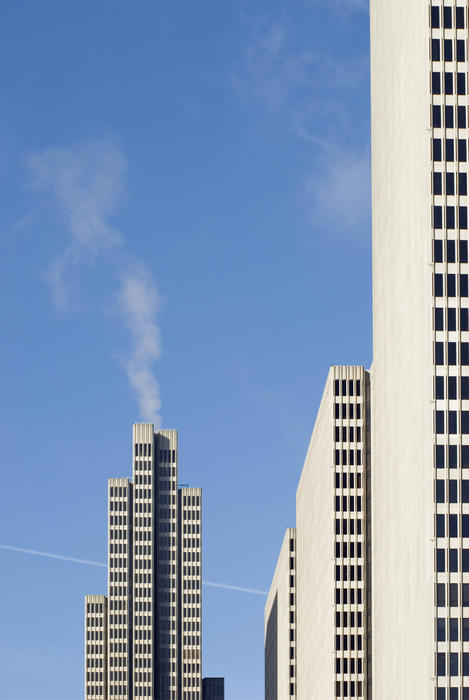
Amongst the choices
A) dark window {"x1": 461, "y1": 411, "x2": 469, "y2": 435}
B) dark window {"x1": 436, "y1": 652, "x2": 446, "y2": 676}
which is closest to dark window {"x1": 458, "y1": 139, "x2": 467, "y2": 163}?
dark window {"x1": 461, "y1": 411, "x2": 469, "y2": 435}

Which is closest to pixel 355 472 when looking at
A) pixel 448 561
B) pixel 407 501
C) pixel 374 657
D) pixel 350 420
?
pixel 350 420

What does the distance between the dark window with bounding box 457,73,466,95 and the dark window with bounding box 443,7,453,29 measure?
14.5 ft

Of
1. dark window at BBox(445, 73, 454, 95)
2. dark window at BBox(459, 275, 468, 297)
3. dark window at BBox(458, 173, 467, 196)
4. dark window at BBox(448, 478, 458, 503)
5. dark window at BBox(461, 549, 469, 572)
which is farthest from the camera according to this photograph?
dark window at BBox(445, 73, 454, 95)

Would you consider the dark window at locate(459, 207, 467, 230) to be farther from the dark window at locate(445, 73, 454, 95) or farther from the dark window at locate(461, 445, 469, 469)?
the dark window at locate(461, 445, 469, 469)

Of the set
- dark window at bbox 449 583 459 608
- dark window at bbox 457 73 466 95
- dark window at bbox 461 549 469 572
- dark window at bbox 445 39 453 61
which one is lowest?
dark window at bbox 449 583 459 608

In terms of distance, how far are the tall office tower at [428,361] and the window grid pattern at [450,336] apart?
9cm

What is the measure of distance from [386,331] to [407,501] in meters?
22.6

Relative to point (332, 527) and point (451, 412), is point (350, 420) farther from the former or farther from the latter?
point (451, 412)

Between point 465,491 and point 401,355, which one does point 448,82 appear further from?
point 465,491

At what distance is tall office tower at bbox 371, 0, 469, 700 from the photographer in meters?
132

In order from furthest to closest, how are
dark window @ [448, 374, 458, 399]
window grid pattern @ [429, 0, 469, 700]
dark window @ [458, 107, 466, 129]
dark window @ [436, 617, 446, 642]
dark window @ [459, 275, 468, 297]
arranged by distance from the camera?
dark window @ [458, 107, 466, 129] → dark window @ [459, 275, 468, 297] → dark window @ [448, 374, 458, 399] → window grid pattern @ [429, 0, 469, 700] → dark window @ [436, 617, 446, 642]

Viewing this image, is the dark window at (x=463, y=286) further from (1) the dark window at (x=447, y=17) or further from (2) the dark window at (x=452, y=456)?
(1) the dark window at (x=447, y=17)

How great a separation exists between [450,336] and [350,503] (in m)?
55.9

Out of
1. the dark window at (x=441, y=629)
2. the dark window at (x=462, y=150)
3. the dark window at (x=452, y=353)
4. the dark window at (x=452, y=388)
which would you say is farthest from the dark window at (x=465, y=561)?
the dark window at (x=462, y=150)
